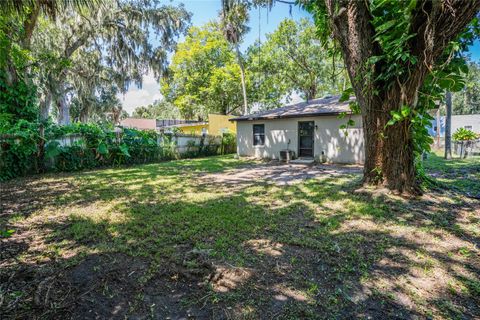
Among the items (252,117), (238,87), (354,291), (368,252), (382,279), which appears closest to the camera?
(354,291)

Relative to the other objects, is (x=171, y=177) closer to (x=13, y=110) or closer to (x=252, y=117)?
(x=13, y=110)

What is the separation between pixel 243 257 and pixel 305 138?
Result: 9708 millimetres

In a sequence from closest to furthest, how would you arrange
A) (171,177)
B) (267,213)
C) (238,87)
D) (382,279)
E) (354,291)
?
(354,291) → (382,279) → (267,213) → (171,177) → (238,87)

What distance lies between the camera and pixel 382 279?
213 centimetres

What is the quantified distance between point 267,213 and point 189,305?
2171mm

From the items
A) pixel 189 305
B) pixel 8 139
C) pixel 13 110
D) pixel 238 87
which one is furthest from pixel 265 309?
pixel 238 87

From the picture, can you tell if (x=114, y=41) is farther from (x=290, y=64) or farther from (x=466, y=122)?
(x=466, y=122)

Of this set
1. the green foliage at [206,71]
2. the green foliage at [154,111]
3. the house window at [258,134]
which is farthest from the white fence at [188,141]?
the green foliage at [154,111]

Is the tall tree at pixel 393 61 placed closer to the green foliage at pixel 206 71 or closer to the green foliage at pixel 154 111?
the green foliage at pixel 206 71

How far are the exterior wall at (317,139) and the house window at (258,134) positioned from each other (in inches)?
6.8

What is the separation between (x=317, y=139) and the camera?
10.7 metres

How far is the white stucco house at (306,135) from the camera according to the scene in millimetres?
9828

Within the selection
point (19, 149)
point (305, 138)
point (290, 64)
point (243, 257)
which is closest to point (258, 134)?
point (305, 138)

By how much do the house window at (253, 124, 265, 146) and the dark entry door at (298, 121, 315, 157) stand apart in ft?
6.42
